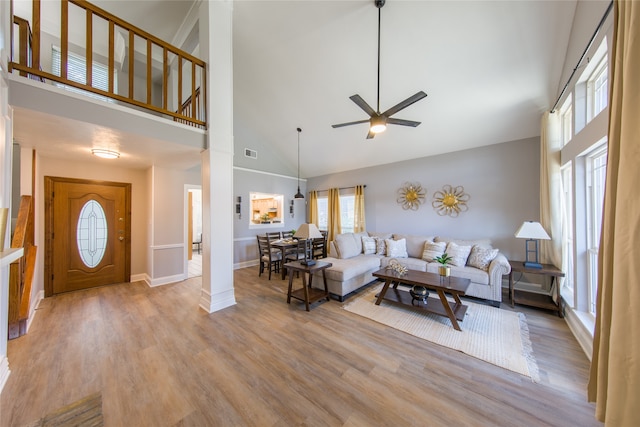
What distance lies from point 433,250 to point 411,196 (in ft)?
5.14

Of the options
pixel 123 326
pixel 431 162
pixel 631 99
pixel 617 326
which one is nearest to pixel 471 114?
pixel 431 162

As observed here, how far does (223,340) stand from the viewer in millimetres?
2436

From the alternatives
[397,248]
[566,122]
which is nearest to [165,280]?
[397,248]

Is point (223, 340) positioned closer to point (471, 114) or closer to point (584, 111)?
point (584, 111)

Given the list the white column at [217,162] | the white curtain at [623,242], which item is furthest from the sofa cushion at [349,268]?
the white curtain at [623,242]

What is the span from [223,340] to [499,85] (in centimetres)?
511

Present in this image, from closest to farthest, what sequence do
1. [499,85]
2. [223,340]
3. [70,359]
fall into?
[70,359], [223,340], [499,85]

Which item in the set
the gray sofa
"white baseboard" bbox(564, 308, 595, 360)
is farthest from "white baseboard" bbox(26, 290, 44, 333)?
"white baseboard" bbox(564, 308, 595, 360)

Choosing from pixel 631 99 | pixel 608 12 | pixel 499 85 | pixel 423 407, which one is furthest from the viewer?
pixel 499 85

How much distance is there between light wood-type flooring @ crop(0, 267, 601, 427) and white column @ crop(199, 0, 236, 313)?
48cm

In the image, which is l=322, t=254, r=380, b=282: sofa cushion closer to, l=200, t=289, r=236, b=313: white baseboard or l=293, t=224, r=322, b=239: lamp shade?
l=293, t=224, r=322, b=239: lamp shade

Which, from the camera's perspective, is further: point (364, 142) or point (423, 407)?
point (364, 142)

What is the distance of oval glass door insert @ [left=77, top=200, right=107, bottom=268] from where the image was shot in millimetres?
4000

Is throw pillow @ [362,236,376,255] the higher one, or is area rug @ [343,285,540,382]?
throw pillow @ [362,236,376,255]
